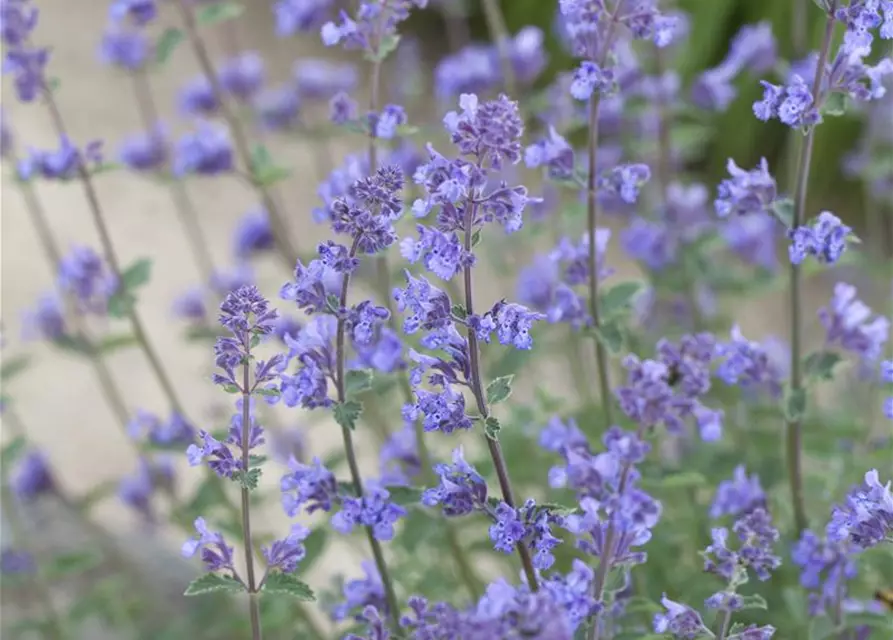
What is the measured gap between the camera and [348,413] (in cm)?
120

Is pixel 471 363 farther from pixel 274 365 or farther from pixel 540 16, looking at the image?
pixel 540 16

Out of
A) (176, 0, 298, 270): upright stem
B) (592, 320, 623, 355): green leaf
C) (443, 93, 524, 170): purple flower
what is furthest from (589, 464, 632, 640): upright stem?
(176, 0, 298, 270): upright stem

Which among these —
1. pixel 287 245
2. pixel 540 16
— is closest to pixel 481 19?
pixel 540 16

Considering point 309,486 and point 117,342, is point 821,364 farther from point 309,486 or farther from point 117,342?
point 117,342

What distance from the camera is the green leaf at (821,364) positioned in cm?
157

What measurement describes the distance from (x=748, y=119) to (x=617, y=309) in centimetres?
394

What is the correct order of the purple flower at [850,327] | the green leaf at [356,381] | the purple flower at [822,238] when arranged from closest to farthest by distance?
the green leaf at [356,381]
the purple flower at [822,238]
the purple flower at [850,327]

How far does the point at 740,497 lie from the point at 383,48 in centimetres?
82

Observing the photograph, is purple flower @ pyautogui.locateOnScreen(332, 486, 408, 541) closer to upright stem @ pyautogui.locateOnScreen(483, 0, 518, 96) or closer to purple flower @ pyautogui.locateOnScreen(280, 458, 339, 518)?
purple flower @ pyautogui.locateOnScreen(280, 458, 339, 518)

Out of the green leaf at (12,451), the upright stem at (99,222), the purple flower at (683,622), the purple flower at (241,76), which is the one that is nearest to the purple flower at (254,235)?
the purple flower at (241,76)

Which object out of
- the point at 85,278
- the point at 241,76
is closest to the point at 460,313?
the point at 85,278

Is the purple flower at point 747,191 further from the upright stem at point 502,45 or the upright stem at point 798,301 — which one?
the upright stem at point 502,45

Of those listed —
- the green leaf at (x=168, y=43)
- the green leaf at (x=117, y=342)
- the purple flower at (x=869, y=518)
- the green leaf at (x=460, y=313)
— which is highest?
the green leaf at (x=168, y=43)

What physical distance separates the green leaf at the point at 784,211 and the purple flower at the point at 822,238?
5cm
